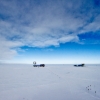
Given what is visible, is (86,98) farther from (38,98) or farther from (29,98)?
(29,98)

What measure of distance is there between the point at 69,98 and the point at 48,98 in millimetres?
1756

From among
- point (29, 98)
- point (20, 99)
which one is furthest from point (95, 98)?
point (20, 99)

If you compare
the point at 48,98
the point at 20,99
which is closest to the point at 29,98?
the point at 20,99

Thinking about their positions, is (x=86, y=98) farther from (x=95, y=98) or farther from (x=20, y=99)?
(x=20, y=99)

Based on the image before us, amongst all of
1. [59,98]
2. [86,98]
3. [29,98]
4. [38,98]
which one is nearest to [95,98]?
[86,98]

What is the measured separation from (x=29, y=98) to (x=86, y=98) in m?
4.77

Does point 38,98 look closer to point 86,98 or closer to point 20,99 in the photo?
point 20,99

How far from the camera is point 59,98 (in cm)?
808

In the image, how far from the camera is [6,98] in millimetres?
8070

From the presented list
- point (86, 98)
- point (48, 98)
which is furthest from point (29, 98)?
point (86, 98)

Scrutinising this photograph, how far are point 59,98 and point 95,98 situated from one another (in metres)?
3.04

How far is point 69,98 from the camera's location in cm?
811

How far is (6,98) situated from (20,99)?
1.27 metres

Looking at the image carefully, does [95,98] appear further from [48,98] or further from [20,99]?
[20,99]
